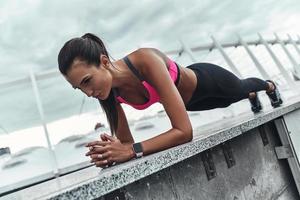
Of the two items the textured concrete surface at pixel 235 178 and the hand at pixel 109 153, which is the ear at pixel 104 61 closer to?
the hand at pixel 109 153

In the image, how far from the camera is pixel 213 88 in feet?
6.07

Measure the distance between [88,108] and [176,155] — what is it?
8.11 feet

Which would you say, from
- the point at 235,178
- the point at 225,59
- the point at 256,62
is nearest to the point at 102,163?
the point at 235,178

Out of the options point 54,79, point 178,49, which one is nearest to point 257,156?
point 54,79

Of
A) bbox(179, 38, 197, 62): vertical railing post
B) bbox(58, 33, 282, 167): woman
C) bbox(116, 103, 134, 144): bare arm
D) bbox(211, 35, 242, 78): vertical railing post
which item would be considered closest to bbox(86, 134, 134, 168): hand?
bbox(58, 33, 282, 167): woman

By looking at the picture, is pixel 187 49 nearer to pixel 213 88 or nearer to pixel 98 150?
pixel 213 88

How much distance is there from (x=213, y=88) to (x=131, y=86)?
606mm

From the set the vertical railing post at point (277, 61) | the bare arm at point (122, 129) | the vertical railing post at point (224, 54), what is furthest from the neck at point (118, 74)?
the vertical railing post at point (277, 61)

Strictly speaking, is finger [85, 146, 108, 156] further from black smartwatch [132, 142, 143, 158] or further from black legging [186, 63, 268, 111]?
black legging [186, 63, 268, 111]

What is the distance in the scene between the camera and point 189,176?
111cm

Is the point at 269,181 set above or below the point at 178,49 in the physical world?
below

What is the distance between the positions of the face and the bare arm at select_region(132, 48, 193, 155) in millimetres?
184

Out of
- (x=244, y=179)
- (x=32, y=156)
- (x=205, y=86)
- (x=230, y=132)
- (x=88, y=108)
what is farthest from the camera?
(x=88, y=108)

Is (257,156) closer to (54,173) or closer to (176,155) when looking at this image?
(176,155)
